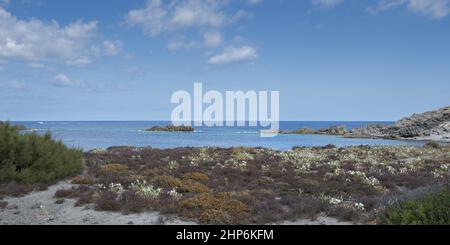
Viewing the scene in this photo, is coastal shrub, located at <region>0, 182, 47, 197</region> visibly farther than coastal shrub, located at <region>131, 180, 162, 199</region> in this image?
Yes

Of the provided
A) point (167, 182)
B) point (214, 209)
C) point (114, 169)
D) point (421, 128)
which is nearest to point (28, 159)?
point (114, 169)

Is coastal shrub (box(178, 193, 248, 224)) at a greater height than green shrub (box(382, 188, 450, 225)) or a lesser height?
lesser

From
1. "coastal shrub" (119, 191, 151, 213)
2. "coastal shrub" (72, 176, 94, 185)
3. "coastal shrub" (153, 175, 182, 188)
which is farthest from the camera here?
"coastal shrub" (72, 176, 94, 185)

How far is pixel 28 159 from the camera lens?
18.2 metres

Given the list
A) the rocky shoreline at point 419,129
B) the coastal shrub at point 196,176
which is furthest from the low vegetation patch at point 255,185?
the rocky shoreline at point 419,129

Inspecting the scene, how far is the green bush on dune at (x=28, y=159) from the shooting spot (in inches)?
685

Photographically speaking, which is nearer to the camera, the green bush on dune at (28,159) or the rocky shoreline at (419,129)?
the green bush on dune at (28,159)

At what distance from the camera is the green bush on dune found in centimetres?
1739

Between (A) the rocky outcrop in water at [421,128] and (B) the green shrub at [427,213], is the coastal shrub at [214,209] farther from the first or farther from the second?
(A) the rocky outcrop in water at [421,128]

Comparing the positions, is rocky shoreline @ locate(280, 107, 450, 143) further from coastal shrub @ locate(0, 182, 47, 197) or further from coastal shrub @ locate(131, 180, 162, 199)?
coastal shrub @ locate(0, 182, 47, 197)

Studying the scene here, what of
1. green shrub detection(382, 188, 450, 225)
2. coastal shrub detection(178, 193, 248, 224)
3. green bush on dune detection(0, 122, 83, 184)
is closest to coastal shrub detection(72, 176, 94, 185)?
green bush on dune detection(0, 122, 83, 184)

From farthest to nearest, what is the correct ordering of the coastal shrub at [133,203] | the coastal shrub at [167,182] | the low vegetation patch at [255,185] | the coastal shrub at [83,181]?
1. the coastal shrub at [83,181]
2. the coastal shrub at [167,182]
3. the coastal shrub at [133,203]
4. the low vegetation patch at [255,185]

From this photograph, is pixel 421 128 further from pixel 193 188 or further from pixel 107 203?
pixel 107 203

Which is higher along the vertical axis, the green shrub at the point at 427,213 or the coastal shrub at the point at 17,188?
the green shrub at the point at 427,213
